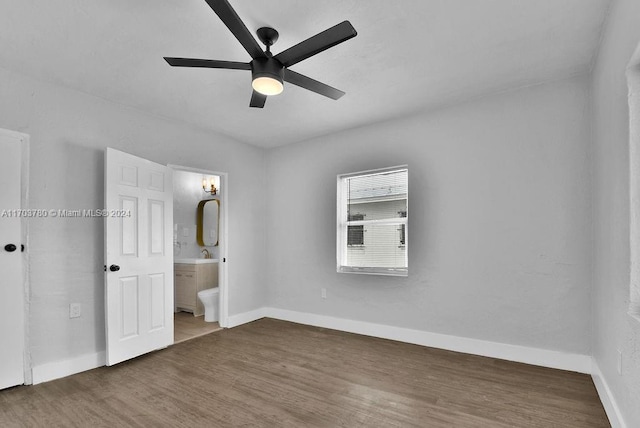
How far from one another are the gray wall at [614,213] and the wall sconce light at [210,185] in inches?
200

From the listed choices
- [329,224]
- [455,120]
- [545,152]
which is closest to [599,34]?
[545,152]

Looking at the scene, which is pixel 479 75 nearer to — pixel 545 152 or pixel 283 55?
pixel 545 152

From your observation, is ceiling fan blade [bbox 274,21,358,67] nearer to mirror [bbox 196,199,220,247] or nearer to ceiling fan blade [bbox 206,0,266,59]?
ceiling fan blade [bbox 206,0,266,59]

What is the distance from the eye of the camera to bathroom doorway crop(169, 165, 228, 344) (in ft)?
14.3

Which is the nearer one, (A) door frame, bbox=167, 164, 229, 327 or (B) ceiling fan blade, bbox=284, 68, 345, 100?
(B) ceiling fan blade, bbox=284, 68, 345, 100

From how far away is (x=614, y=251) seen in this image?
2066mm

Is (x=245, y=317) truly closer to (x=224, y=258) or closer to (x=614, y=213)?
(x=224, y=258)

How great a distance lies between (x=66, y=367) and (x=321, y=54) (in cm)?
340

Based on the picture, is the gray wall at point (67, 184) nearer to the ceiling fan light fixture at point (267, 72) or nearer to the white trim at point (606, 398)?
the ceiling fan light fixture at point (267, 72)

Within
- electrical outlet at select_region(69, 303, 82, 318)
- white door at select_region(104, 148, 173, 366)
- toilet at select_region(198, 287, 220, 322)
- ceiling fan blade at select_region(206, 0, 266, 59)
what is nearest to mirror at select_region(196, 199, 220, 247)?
toilet at select_region(198, 287, 220, 322)

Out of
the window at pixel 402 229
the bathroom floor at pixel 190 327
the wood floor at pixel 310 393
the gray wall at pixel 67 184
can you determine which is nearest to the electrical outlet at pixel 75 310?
the gray wall at pixel 67 184

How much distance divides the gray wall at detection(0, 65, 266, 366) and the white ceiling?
19 cm

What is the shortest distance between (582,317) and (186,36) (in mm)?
3846

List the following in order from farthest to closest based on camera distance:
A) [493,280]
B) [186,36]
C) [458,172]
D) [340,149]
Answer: [340,149] < [458,172] < [493,280] < [186,36]
